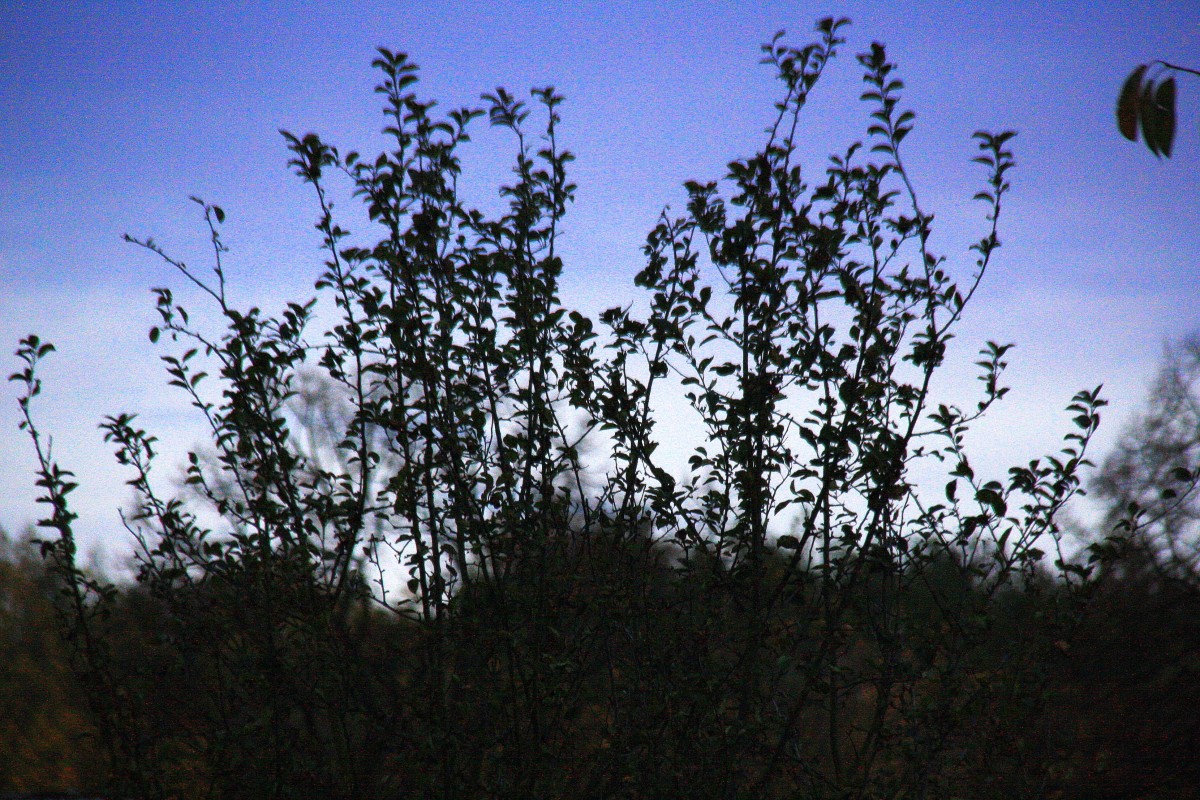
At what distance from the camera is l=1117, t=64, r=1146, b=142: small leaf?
4.32 feet

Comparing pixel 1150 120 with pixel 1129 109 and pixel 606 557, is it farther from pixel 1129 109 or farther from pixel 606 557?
pixel 606 557

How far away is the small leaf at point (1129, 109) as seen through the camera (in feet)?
4.32

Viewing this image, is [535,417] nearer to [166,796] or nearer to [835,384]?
[835,384]

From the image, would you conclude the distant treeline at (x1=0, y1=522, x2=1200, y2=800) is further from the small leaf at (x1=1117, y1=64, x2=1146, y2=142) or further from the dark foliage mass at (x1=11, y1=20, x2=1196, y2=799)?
the small leaf at (x1=1117, y1=64, x2=1146, y2=142)

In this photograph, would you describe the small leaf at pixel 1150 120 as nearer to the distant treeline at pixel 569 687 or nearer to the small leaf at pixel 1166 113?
the small leaf at pixel 1166 113

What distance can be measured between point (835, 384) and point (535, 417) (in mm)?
1124

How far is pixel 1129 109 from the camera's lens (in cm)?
132

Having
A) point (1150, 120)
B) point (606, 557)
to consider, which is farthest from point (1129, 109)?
point (606, 557)

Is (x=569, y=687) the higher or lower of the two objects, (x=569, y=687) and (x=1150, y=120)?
the lower

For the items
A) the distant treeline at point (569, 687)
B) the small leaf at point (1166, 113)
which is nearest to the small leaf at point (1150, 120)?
the small leaf at point (1166, 113)

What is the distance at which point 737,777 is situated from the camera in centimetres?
290

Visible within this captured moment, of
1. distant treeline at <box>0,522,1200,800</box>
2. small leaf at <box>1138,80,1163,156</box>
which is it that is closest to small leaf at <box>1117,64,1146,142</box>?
small leaf at <box>1138,80,1163,156</box>

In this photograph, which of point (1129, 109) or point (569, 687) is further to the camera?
point (569, 687)

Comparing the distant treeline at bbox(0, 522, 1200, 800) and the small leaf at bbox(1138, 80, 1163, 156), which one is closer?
the small leaf at bbox(1138, 80, 1163, 156)
